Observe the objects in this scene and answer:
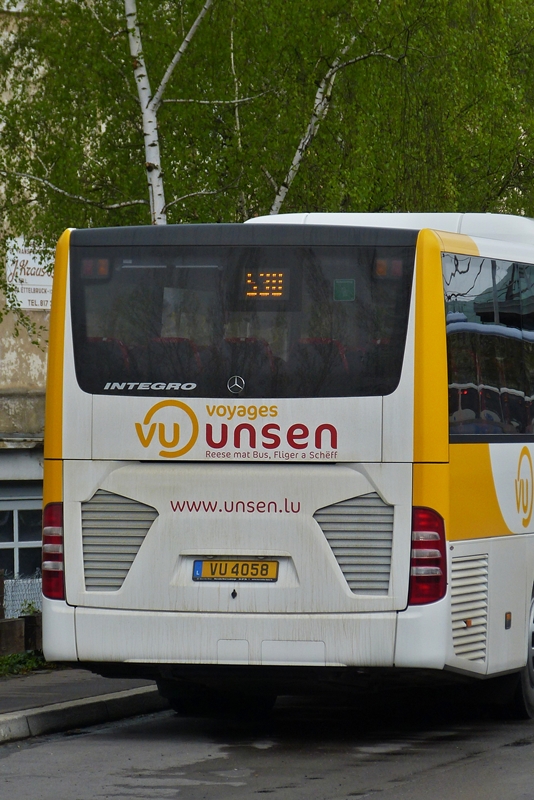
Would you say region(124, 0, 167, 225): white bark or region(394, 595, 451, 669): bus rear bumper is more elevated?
region(124, 0, 167, 225): white bark

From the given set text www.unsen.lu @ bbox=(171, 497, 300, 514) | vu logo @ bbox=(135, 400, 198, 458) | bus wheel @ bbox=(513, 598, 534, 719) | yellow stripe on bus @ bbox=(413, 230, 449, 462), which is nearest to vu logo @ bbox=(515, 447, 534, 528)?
bus wheel @ bbox=(513, 598, 534, 719)

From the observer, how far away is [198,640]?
31.8 ft

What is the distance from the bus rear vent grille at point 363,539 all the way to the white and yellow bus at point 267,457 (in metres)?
0.01

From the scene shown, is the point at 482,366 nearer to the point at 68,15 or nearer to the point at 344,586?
the point at 344,586

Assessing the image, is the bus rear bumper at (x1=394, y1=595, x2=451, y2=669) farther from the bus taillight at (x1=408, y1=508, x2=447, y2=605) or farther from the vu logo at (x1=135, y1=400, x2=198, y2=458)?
the vu logo at (x1=135, y1=400, x2=198, y2=458)

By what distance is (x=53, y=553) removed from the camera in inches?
395

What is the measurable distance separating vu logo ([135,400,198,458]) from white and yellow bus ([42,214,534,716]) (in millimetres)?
12

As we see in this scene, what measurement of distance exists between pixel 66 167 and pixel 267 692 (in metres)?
14.0

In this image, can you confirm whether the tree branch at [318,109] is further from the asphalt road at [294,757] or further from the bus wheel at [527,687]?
the bus wheel at [527,687]

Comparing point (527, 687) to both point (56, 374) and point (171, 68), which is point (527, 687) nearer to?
point (56, 374)

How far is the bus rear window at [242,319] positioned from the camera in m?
9.67

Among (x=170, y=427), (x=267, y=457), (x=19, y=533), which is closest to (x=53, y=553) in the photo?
(x=170, y=427)

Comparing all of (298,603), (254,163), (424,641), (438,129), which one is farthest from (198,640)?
(438,129)

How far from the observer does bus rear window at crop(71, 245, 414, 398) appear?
967cm
